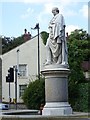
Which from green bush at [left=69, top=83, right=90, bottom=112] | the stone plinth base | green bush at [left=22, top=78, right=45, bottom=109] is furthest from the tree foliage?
the stone plinth base

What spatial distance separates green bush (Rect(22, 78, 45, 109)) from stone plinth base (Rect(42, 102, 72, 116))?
575 inches

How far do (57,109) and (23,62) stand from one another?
141ft

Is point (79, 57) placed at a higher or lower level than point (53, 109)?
higher

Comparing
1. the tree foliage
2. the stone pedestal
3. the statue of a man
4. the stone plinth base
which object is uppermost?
the tree foliage

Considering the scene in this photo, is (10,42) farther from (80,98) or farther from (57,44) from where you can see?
(57,44)

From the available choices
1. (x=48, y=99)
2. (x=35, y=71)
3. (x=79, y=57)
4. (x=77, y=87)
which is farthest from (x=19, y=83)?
(x=48, y=99)

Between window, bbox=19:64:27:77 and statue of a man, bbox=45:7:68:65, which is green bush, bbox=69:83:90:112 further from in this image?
window, bbox=19:64:27:77

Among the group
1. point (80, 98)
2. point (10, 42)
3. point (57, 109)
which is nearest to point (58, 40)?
point (57, 109)

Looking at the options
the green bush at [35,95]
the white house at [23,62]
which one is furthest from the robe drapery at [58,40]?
the white house at [23,62]

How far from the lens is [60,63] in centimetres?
1948

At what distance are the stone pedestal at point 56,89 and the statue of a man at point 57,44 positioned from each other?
0.40m

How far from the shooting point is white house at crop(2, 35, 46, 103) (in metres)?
60.2

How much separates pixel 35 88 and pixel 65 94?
49.8 ft

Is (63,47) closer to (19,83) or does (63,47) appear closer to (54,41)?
(54,41)
